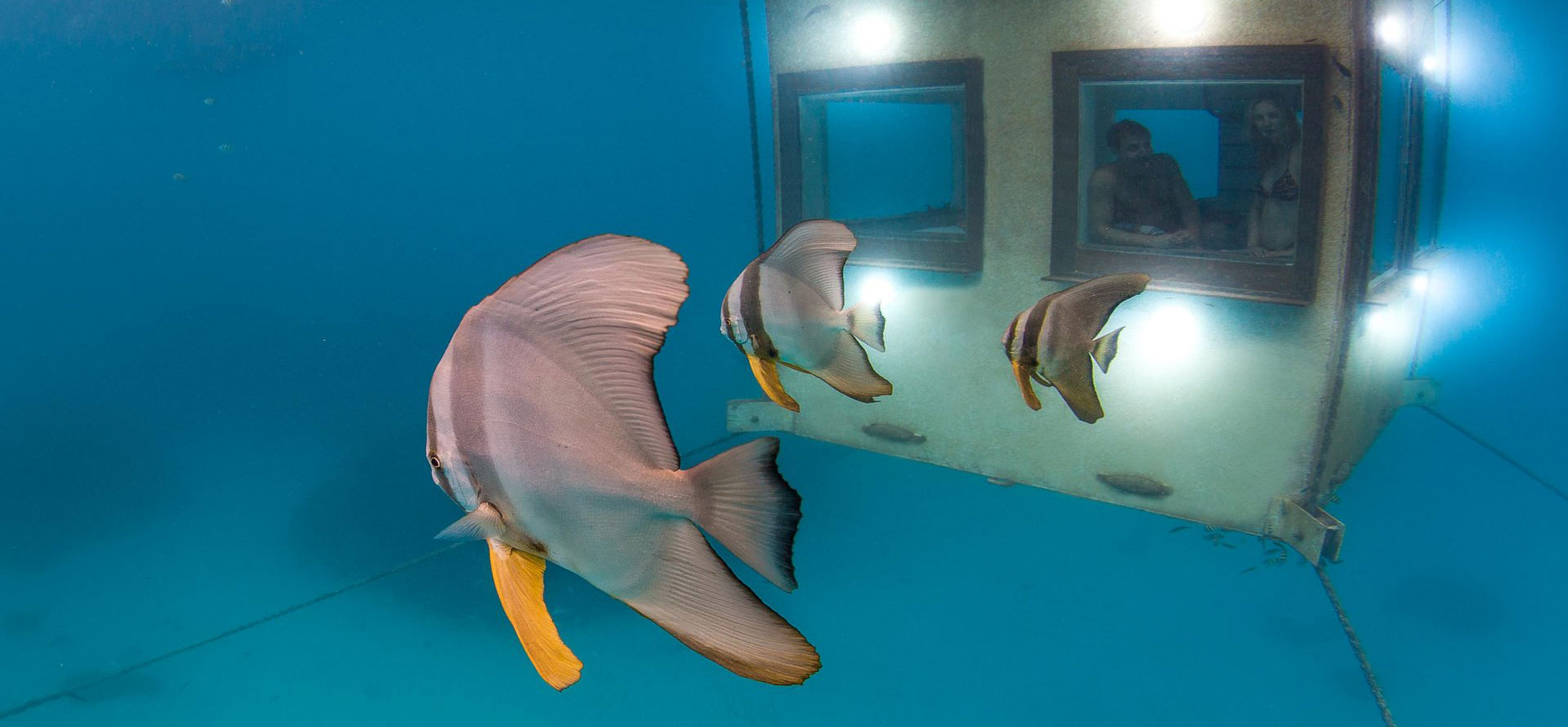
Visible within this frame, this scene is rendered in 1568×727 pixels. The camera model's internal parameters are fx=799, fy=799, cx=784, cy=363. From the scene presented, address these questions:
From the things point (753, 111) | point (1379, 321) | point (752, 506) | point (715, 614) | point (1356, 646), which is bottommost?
point (1356, 646)

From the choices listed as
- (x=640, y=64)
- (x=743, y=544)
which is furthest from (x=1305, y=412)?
(x=640, y=64)

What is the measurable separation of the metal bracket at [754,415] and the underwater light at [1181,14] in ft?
10.7

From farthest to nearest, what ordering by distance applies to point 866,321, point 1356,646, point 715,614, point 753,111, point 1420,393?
point 1420,393 < point 753,111 < point 1356,646 < point 866,321 < point 715,614

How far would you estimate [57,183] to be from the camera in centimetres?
325

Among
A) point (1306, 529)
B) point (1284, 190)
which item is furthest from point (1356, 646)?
point (1284, 190)

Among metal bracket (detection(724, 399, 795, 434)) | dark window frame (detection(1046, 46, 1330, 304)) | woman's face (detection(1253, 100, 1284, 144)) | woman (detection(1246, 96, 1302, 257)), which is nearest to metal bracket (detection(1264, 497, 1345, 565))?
dark window frame (detection(1046, 46, 1330, 304))

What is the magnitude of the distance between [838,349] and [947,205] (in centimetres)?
249

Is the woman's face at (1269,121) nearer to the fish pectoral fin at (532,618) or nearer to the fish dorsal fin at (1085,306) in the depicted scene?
the fish dorsal fin at (1085,306)

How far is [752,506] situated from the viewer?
0.98 m

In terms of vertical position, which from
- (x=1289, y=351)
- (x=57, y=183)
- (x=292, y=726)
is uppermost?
(x=57, y=183)

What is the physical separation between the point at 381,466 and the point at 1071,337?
12.0 feet

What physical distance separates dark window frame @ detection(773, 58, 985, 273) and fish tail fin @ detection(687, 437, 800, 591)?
3.43 metres

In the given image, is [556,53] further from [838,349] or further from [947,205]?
[838,349]

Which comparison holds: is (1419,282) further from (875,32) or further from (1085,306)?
(1085,306)
